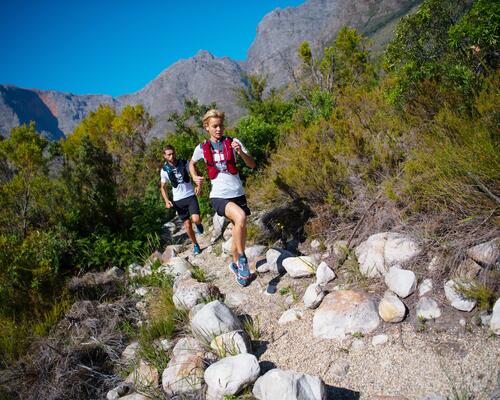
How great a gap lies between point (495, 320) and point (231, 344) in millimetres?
1876

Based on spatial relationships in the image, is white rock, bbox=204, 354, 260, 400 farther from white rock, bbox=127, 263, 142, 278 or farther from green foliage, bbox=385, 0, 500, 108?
green foliage, bbox=385, 0, 500, 108

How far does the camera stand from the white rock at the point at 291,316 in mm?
2846

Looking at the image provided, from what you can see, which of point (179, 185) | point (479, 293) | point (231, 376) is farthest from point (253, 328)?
point (179, 185)

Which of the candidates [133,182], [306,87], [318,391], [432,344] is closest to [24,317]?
[318,391]

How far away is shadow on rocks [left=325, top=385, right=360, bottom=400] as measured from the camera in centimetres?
200

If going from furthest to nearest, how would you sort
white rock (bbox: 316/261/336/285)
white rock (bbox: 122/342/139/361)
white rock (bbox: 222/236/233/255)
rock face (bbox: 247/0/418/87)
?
rock face (bbox: 247/0/418/87)
white rock (bbox: 222/236/233/255)
white rock (bbox: 316/261/336/285)
white rock (bbox: 122/342/139/361)

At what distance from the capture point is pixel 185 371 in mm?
2396

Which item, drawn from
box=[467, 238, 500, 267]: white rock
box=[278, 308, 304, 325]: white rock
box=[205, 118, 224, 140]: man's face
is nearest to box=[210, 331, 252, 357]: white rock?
box=[278, 308, 304, 325]: white rock

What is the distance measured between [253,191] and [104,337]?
10.0 feet

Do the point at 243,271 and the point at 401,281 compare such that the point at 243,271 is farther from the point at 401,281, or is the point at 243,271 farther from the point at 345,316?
the point at 401,281

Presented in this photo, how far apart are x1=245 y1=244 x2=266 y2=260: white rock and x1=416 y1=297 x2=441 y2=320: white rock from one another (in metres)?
2.15

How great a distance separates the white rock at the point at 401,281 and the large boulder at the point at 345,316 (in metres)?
0.23

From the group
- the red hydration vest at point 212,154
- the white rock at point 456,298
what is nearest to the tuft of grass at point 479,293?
the white rock at point 456,298

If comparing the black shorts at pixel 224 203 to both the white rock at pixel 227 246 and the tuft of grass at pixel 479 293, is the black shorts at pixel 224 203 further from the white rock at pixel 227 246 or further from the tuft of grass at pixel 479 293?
the tuft of grass at pixel 479 293
